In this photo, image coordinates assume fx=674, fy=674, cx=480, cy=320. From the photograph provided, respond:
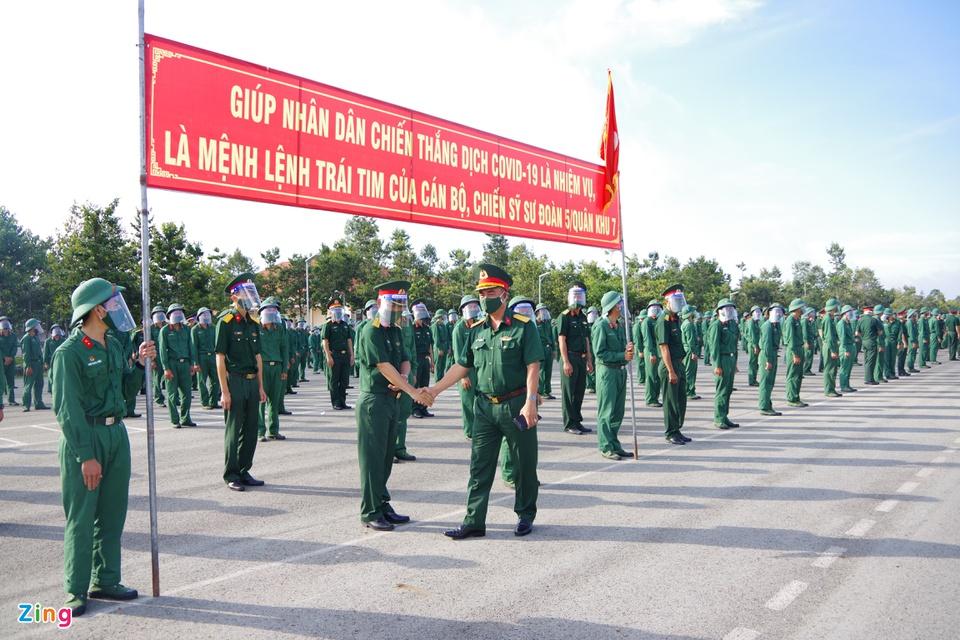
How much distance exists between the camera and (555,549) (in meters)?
5.41

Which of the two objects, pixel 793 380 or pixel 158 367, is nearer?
pixel 793 380

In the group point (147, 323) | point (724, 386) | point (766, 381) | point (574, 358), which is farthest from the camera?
point (766, 381)

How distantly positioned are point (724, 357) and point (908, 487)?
457cm

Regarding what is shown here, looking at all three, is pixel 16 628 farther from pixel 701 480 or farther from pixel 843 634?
pixel 701 480

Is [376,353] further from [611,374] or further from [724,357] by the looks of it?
[724,357]

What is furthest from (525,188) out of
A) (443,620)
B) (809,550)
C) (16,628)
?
(16,628)

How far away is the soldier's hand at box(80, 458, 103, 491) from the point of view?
14.0 ft

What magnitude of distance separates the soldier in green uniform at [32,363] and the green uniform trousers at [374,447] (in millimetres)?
14512

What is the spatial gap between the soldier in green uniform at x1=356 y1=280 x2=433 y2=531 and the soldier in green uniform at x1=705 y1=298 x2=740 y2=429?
7.21m

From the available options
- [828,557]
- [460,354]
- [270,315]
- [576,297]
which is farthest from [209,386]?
[828,557]

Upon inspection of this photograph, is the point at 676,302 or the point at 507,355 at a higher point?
the point at 676,302

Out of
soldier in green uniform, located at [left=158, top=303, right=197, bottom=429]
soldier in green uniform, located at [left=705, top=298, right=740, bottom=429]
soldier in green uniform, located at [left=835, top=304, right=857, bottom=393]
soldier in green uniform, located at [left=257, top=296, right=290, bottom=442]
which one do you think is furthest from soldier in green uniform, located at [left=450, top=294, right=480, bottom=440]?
soldier in green uniform, located at [left=835, top=304, right=857, bottom=393]

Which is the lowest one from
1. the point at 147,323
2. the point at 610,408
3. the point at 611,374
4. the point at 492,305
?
the point at 610,408

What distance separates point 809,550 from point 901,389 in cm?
1598
